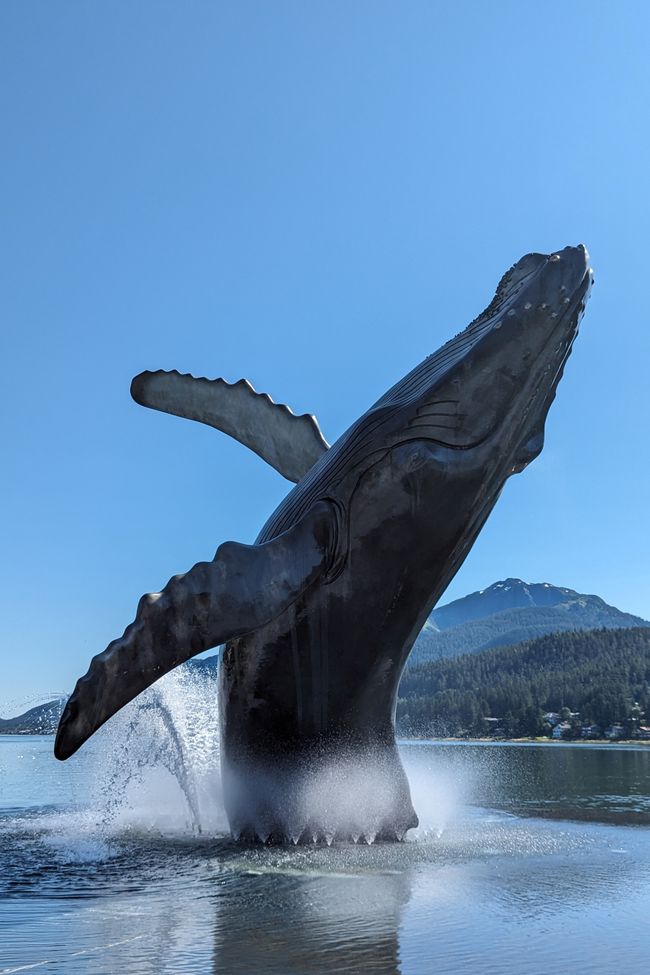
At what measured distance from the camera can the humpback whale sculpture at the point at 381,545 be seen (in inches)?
348

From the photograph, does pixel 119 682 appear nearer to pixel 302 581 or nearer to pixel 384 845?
pixel 302 581

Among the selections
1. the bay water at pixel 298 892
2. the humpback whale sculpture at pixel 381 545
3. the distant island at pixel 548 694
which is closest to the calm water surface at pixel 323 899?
the bay water at pixel 298 892

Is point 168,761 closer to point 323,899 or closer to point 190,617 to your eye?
point 190,617

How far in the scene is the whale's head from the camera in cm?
888

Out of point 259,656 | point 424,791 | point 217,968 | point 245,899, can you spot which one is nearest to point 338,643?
point 259,656

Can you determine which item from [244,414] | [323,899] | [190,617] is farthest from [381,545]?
[244,414]

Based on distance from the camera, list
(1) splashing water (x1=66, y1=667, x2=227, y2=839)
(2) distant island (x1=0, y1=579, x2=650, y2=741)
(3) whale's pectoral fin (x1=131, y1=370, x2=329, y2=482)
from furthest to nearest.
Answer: (2) distant island (x1=0, y1=579, x2=650, y2=741)
(3) whale's pectoral fin (x1=131, y1=370, x2=329, y2=482)
(1) splashing water (x1=66, y1=667, x2=227, y2=839)

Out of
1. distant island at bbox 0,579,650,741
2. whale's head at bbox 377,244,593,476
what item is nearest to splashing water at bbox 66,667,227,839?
whale's head at bbox 377,244,593,476

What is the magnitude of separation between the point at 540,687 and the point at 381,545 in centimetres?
15566

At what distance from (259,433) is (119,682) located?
622 centimetres

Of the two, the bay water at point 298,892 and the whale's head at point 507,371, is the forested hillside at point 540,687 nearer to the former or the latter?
the bay water at point 298,892

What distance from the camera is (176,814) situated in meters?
11.8

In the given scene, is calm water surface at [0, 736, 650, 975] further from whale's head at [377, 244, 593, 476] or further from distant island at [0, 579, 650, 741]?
distant island at [0, 579, 650, 741]

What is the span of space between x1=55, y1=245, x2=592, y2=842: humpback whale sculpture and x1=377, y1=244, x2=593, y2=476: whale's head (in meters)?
0.01
